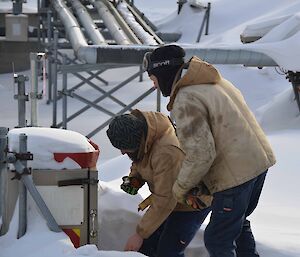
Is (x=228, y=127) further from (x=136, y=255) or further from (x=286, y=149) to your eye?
(x=286, y=149)

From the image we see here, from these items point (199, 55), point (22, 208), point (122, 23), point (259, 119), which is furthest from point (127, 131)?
point (122, 23)

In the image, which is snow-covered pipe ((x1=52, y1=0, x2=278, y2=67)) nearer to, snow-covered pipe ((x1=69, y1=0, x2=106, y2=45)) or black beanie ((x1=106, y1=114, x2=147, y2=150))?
snow-covered pipe ((x1=69, y1=0, x2=106, y2=45))

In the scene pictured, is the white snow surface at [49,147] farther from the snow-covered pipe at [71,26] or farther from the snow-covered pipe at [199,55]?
the snow-covered pipe at [71,26]

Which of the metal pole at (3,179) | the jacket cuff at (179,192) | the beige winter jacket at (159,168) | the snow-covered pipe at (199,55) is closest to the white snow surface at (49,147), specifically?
the metal pole at (3,179)

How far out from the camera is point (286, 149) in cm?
675

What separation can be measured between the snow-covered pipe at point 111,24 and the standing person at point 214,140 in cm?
755

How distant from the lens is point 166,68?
2.75 metres

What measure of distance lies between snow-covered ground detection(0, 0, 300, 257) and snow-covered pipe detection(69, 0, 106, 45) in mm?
1660

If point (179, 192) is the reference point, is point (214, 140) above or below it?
above

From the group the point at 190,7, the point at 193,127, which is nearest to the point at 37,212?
the point at 193,127

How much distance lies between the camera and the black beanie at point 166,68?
2754mm

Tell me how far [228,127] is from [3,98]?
470 inches

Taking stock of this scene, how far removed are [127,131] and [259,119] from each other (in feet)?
25.6

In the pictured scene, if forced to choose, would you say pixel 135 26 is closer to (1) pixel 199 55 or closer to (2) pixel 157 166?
(1) pixel 199 55
